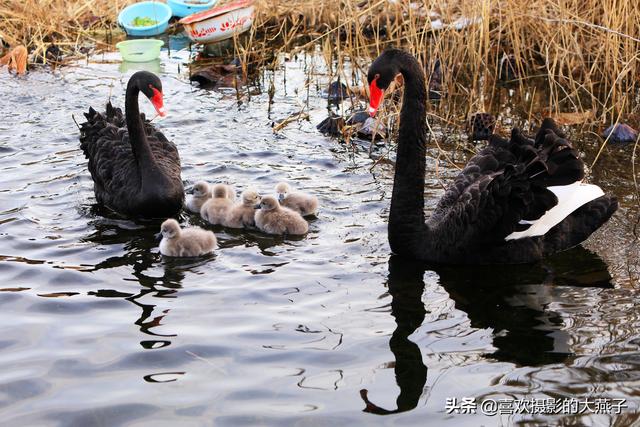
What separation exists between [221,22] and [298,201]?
4.19m

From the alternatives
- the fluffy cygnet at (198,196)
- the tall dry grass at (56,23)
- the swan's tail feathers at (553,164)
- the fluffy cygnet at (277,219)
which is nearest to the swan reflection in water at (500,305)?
the swan's tail feathers at (553,164)

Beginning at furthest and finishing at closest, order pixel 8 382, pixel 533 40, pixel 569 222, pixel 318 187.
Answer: pixel 533 40 < pixel 318 187 < pixel 569 222 < pixel 8 382

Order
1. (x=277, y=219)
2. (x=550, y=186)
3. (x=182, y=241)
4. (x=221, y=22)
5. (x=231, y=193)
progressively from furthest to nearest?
1. (x=221, y=22)
2. (x=231, y=193)
3. (x=277, y=219)
4. (x=182, y=241)
5. (x=550, y=186)

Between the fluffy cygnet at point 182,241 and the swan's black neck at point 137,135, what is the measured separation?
0.77 metres

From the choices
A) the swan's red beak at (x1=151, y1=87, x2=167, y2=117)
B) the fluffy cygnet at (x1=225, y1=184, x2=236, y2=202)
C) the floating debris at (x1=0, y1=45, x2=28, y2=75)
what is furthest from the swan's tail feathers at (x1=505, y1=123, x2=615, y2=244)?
the floating debris at (x1=0, y1=45, x2=28, y2=75)

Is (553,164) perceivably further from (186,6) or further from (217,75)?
(186,6)

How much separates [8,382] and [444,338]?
1816 mm

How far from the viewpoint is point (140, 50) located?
29.4ft

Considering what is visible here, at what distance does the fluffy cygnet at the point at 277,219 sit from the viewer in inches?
197

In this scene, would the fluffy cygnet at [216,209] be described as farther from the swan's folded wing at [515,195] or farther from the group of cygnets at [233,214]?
the swan's folded wing at [515,195]

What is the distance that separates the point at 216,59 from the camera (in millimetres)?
9289

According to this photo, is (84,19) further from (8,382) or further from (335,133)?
(8,382)

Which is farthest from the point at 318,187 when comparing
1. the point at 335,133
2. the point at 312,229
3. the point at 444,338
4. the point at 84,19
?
the point at 84,19

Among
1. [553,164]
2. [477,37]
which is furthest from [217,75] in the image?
[553,164]
